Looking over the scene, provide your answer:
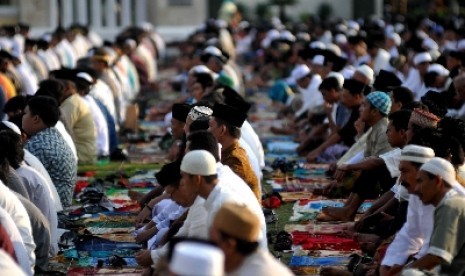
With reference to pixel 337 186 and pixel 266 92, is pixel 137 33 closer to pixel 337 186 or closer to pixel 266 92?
pixel 266 92

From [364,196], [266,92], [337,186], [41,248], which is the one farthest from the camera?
[266,92]

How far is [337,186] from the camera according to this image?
10.9m

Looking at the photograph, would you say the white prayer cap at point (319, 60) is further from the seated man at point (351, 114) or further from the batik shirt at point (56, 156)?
the batik shirt at point (56, 156)

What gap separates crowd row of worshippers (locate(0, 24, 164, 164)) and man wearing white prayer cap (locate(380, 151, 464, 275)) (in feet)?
12.8

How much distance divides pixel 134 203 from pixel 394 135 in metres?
2.63

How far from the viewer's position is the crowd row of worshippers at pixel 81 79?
12383 millimetres

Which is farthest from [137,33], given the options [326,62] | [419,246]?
[419,246]

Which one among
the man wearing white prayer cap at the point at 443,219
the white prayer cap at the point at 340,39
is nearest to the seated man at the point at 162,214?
the man wearing white prayer cap at the point at 443,219

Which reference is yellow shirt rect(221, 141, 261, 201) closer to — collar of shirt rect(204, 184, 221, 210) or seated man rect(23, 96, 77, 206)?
collar of shirt rect(204, 184, 221, 210)

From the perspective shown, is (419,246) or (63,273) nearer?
(419,246)

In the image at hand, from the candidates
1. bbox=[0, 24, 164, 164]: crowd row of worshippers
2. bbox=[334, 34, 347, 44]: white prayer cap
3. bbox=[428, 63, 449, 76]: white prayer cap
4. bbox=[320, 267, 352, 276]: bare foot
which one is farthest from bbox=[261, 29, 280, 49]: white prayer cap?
bbox=[320, 267, 352, 276]: bare foot

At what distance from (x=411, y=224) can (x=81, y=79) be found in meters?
6.10

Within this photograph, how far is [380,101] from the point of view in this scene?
10391mm

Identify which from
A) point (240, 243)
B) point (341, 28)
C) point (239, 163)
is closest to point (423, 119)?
point (239, 163)
